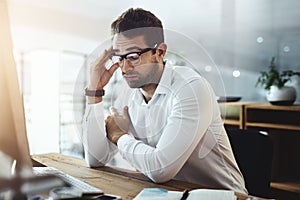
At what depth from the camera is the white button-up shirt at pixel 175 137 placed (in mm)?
1164

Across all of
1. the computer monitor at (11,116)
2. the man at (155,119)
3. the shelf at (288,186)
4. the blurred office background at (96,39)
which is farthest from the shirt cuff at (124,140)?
the shelf at (288,186)

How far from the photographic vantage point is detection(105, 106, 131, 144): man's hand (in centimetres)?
134

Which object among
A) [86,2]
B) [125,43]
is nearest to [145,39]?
[125,43]

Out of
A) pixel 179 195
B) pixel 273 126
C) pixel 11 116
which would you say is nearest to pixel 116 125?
pixel 179 195

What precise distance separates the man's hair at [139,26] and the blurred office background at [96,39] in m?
1.01

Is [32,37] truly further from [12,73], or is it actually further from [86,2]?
[12,73]

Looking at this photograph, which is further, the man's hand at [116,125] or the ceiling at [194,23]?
the ceiling at [194,23]

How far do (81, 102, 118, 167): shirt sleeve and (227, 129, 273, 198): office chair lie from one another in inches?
19.5

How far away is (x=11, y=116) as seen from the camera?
0.64 m

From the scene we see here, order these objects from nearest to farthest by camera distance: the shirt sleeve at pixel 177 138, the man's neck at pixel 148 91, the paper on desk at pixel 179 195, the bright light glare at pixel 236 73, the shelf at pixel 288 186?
the paper on desk at pixel 179 195 → the shirt sleeve at pixel 177 138 → the man's neck at pixel 148 91 → the shelf at pixel 288 186 → the bright light glare at pixel 236 73

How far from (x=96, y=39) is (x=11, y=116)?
1.85m

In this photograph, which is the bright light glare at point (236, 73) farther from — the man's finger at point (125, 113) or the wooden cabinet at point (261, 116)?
the man's finger at point (125, 113)

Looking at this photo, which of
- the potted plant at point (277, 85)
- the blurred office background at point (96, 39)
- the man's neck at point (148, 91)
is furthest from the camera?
the blurred office background at point (96, 39)

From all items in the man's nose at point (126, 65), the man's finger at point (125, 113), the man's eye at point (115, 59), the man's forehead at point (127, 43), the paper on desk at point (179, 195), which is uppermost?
the man's forehead at point (127, 43)
